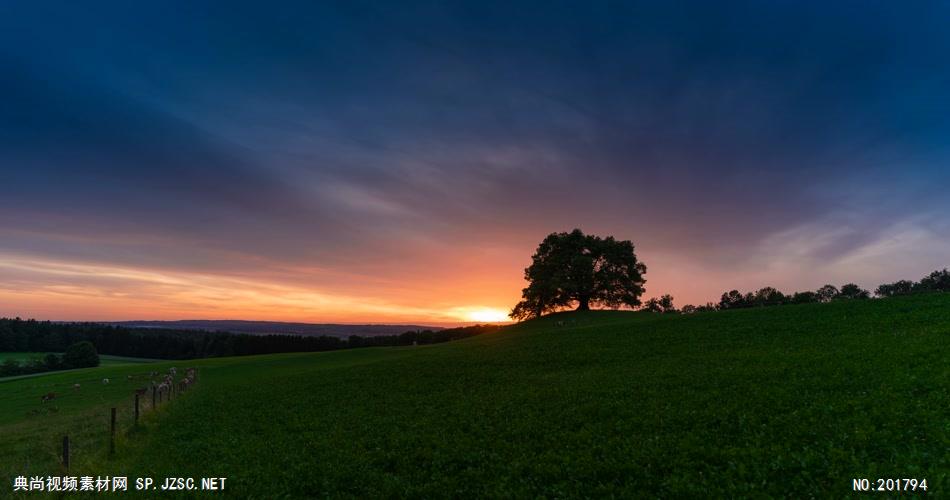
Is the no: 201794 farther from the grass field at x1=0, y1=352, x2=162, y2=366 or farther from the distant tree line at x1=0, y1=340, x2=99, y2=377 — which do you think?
the grass field at x1=0, y1=352, x2=162, y2=366

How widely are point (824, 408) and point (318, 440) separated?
20444 millimetres

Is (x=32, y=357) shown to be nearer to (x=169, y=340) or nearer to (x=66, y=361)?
(x=66, y=361)

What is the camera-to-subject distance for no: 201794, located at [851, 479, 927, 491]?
1007 centimetres

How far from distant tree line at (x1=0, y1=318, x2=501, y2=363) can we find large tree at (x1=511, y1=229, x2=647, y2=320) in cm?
5526

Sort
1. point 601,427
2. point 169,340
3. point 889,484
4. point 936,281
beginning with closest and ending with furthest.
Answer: point 889,484 → point 601,427 → point 936,281 → point 169,340

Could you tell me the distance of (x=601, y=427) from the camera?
17344 millimetres

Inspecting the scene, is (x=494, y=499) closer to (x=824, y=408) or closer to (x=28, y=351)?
(x=824, y=408)

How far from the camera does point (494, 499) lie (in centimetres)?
1245

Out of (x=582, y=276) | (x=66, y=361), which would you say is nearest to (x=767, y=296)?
(x=582, y=276)

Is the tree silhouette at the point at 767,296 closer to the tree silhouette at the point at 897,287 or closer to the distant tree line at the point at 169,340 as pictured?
the tree silhouette at the point at 897,287

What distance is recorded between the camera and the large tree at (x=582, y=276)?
285 ft

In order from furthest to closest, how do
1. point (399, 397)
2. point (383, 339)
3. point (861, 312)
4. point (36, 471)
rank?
point (383, 339)
point (861, 312)
point (399, 397)
point (36, 471)

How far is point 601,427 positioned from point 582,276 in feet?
234

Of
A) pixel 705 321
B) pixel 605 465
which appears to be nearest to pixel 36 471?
pixel 605 465
